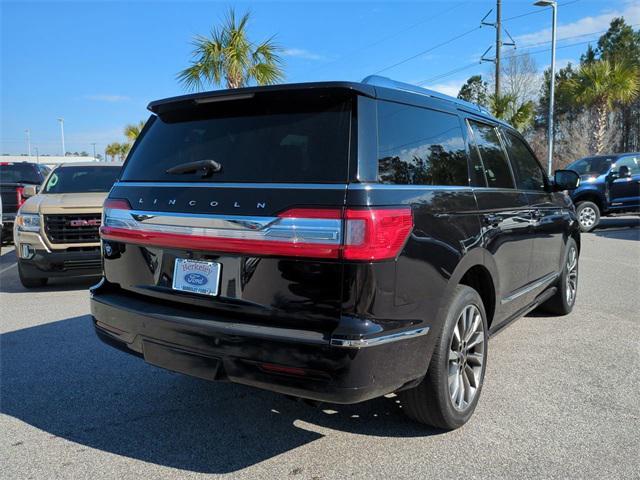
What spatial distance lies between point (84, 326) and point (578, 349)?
187 inches

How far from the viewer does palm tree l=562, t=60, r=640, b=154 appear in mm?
21453

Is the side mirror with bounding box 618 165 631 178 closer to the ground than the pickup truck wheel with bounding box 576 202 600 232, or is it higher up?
higher up

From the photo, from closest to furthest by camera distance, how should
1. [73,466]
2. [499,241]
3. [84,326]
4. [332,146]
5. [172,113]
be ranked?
[332,146] < [73,466] < [172,113] < [499,241] < [84,326]

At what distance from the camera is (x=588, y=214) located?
1357cm

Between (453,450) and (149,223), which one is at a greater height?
(149,223)

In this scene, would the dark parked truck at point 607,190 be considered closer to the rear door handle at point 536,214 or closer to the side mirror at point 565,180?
the side mirror at point 565,180

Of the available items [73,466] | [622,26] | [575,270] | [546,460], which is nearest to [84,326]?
[73,466]

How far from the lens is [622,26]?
143 feet

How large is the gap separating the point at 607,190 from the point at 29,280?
1318 centimetres

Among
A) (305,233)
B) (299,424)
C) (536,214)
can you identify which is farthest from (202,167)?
(536,214)

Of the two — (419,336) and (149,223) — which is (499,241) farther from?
(149,223)

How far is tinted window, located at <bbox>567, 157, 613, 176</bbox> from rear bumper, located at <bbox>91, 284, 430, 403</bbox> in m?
13.2

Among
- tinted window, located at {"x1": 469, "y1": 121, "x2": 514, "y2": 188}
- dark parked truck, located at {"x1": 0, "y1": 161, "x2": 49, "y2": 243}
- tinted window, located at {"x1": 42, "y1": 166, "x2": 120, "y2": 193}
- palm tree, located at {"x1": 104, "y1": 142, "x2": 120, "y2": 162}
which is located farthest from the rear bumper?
palm tree, located at {"x1": 104, "y1": 142, "x2": 120, "y2": 162}

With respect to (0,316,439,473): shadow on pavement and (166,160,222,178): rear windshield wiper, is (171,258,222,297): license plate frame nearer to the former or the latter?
(166,160,222,178): rear windshield wiper
